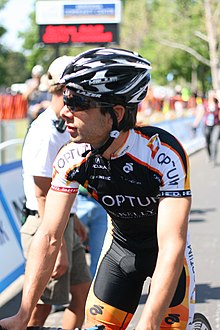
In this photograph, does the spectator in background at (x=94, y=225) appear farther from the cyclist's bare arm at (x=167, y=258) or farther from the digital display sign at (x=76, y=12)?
the digital display sign at (x=76, y=12)

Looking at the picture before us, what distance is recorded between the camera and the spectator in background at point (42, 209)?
482cm

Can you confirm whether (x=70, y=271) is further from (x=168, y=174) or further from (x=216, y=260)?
(x=216, y=260)

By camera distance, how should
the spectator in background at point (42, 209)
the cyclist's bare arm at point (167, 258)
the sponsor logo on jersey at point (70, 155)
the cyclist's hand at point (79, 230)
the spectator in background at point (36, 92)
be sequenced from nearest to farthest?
the cyclist's bare arm at point (167, 258), the sponsor logo on jersey at point (70, 155), the spectator in background at point (42, 209), the cyclist's hand at point (79, 230), the spectator in background at point (36, 92)

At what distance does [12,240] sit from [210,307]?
206 cm

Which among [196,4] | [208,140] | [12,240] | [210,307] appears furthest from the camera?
[196,4]

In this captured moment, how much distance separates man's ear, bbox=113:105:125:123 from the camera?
316cm

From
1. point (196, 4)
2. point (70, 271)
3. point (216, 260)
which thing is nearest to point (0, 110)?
point (196, 4)

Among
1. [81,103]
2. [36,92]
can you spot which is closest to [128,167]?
[81,103]

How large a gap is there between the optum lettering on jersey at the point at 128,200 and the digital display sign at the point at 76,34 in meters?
14.2

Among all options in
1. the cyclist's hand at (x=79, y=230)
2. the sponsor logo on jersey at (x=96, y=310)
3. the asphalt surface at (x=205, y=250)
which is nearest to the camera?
the sponsor logo on jersey at (x=96, y=310)

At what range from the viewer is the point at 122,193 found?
338 cm

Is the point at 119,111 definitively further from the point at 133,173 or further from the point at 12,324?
the point at 12,324

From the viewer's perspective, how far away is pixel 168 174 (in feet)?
10.5

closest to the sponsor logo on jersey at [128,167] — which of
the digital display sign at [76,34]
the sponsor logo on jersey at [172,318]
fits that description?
the sponsor logo on jersey at [172,318]
